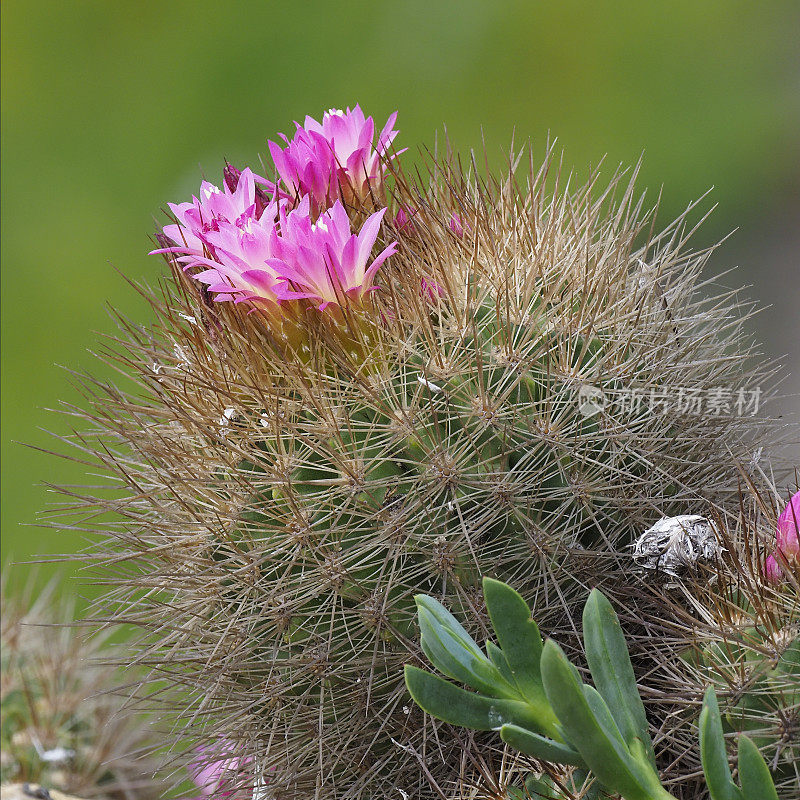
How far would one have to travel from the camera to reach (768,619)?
1.58ft

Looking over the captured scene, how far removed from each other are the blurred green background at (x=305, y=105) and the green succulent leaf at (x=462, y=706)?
5.93ft

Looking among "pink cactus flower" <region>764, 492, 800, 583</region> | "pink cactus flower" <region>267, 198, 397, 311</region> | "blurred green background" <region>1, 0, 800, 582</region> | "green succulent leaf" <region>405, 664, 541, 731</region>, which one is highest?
"blurred green background" <region>1, 0, 800, 582</region>

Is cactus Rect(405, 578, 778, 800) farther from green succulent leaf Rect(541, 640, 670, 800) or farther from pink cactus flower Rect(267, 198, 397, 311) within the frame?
pink cactus flower Rect(267, 198, 397, 311)

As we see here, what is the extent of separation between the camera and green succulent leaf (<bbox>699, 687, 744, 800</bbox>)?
1.29 feet

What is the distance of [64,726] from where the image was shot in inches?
36.4

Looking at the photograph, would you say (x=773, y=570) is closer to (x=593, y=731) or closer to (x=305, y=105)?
(x=593, y=731)

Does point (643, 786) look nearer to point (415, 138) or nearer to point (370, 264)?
point (370, 264)

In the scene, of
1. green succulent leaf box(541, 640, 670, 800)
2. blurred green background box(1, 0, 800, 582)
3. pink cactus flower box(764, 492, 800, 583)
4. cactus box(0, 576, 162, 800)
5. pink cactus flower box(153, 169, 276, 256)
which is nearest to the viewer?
green succulent leaf box(541, 640, 670, 800)

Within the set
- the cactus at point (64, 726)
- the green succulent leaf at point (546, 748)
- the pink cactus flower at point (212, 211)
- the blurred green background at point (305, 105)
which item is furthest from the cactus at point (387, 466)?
the blurred green background at point (305, 105)

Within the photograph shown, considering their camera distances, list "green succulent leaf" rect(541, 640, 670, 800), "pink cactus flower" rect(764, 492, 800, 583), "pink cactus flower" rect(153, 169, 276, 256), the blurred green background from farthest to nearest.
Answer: the blurred green background → "pink cactus flower" rect(153, 169, 276, 256) → "pink cactus flower" rect(764, 492, 800, 583) → "green succulent leaf" rect(541, 640, 670, 800)

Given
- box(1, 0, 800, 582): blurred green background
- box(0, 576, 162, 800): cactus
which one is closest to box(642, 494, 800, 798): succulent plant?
box(0, 576, 162, 800): cactus

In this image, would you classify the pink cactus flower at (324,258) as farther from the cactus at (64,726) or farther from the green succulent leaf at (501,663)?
the cactus at (64,726)

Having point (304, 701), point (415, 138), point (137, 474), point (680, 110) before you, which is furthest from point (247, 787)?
point (680, 110)

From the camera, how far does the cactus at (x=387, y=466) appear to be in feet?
1.82
